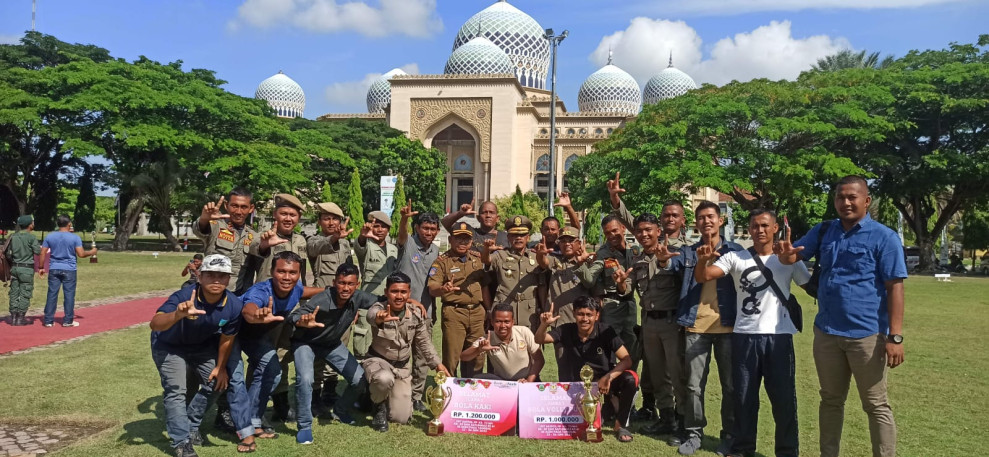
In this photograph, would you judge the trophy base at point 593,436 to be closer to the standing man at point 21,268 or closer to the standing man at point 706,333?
the standing man at point 706,333

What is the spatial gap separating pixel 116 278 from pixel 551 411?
13.7 m

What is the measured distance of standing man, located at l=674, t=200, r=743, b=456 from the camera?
14.2ft

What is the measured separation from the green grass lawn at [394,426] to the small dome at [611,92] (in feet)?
138

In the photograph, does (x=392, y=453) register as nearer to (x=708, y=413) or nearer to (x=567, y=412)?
(x=567, y=412)

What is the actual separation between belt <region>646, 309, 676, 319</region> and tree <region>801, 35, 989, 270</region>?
18970mm

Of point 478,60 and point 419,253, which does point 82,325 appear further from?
point 478,60

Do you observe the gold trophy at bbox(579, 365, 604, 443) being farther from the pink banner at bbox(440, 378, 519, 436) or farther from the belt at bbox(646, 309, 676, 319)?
the belt at bbox(646, 309, 676, 319)

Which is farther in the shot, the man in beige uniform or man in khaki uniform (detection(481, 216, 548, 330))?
man in khaki uniform (detection(481, 216, 548, 330))

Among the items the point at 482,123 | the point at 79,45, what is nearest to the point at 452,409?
the point at 79,45

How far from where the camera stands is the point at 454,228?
220 inches

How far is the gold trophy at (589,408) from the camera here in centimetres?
445

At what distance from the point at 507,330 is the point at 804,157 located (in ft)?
61.3

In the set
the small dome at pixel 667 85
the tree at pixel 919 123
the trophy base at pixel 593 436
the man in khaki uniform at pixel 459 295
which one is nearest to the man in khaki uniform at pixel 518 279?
the man in khaki uniform at pixel 459 295

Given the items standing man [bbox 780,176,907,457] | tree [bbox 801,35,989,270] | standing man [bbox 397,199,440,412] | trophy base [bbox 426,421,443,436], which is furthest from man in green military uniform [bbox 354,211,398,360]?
tree [bbox 801,35,989,270]
